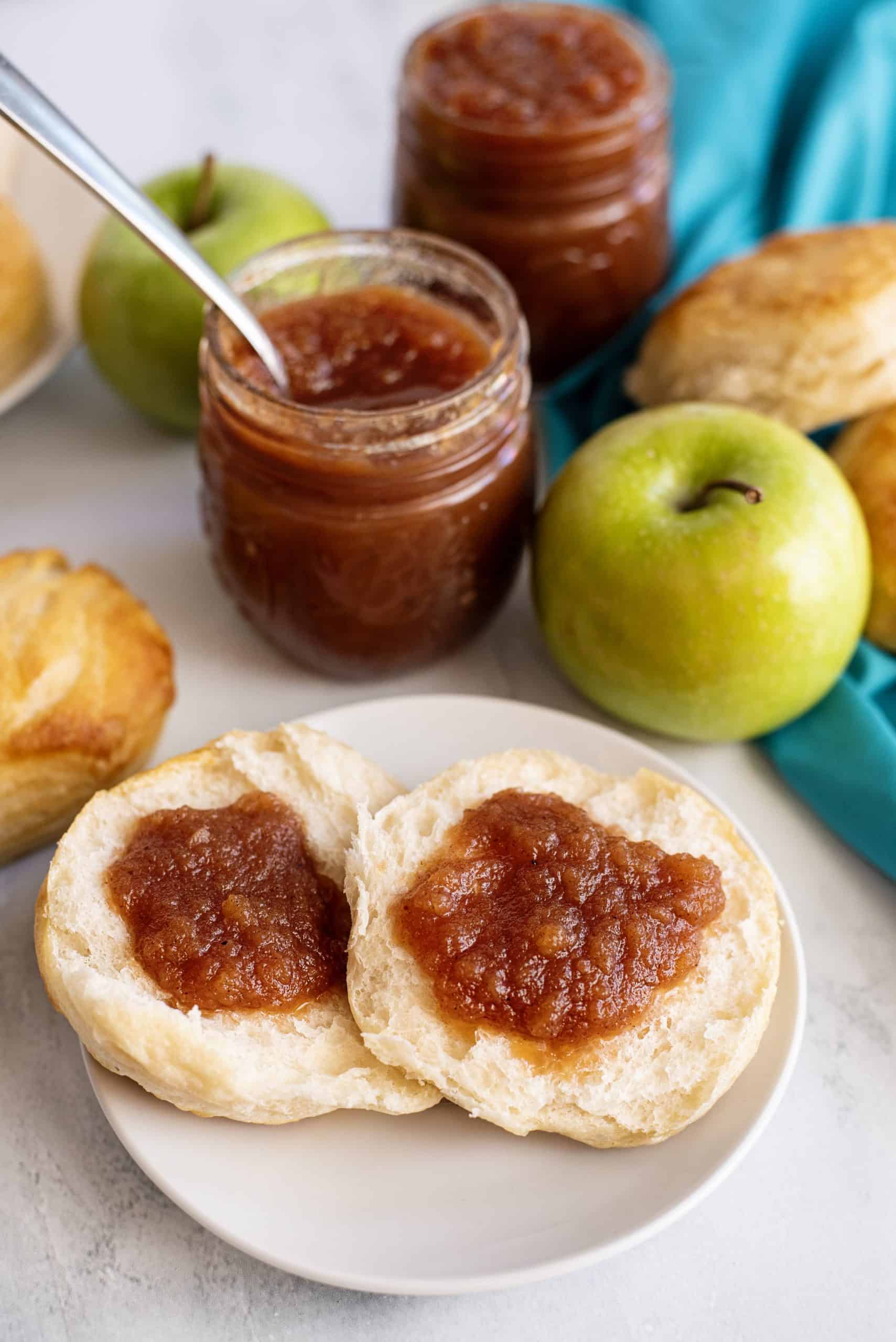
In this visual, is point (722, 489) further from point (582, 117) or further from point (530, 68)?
point (530, 68)

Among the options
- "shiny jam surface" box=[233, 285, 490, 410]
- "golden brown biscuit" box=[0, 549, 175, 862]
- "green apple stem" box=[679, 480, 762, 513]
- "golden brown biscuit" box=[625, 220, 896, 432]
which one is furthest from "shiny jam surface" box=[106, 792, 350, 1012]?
"golden brown biscuit" box=[625, 220, 896, 432]

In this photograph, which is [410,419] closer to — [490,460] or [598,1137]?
[490,460]

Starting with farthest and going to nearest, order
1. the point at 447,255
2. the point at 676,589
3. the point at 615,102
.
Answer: the point at 615,102
the point at 447,255
the point at 676,589

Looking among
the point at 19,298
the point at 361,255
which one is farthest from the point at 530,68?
the point at 19,298

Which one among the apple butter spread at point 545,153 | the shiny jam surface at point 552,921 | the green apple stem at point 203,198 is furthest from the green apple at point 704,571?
the green apple stem at point 203,198

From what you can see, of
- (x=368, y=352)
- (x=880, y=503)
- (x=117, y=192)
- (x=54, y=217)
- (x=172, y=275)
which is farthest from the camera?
(x=54, y=217)

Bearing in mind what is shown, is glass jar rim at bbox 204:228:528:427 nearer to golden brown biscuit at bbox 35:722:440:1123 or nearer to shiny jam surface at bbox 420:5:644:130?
shiny jam surface at bbox 420:5:644:130

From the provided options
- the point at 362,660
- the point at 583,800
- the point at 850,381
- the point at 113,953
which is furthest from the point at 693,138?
the point at 113,953
